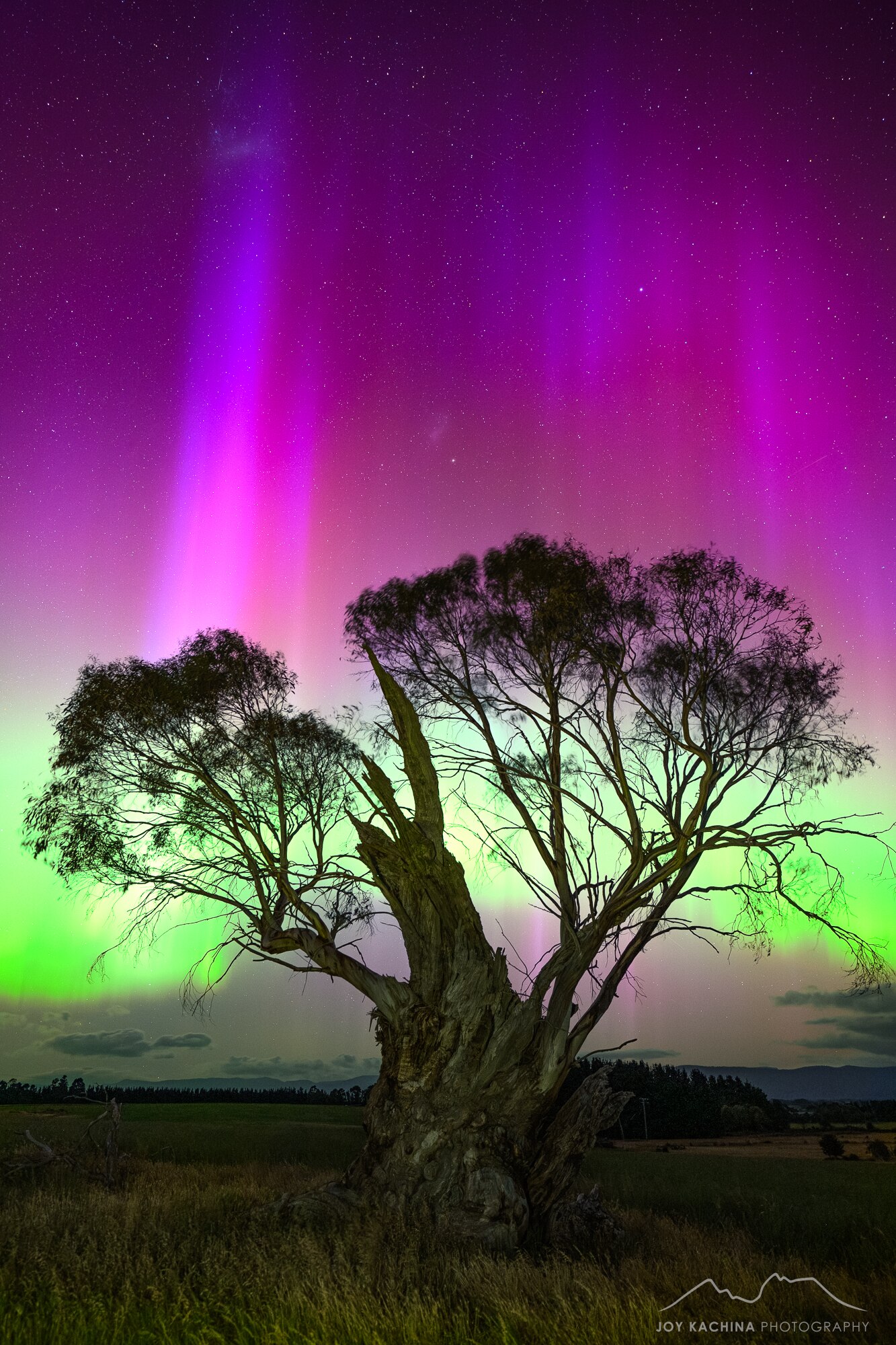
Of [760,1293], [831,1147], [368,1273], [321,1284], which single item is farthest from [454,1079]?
[831,1147]

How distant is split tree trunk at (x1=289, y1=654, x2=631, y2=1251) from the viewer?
1558 cm

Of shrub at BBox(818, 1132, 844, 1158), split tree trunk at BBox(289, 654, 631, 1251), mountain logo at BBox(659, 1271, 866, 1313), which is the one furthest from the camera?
shrub at BBox(818, 1132, 844, 1158)

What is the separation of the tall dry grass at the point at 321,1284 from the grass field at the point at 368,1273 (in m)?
0.04

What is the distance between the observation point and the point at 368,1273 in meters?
11.9

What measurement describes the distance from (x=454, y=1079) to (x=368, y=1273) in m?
4.72

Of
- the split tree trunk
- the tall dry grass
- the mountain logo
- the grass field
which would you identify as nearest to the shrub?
the grass field

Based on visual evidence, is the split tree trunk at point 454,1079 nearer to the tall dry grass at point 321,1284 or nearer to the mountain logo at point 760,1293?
the tall dry grass at point 321,1284

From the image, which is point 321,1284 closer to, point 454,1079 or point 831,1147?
point 454,1079

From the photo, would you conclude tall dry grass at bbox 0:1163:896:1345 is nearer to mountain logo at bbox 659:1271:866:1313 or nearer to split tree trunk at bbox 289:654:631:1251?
mountain logo at bbox 659:1271:866:1313

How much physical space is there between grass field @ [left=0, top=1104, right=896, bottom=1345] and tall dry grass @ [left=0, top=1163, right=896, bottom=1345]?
4 cm

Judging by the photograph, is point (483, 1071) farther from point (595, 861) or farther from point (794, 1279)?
point (794, 1279)

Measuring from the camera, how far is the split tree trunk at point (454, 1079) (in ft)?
51.1

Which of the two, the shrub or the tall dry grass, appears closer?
the tall dry grass

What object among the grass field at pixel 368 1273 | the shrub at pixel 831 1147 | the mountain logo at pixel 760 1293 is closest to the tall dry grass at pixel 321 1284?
the grass field at pixel 368 1273
